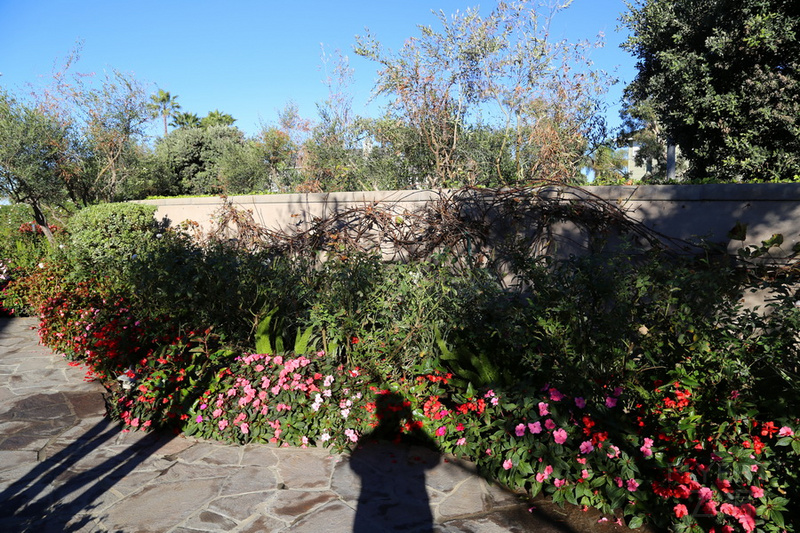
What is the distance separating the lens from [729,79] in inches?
363

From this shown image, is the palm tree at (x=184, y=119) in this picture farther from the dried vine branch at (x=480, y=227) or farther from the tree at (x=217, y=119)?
the dried vine branch at (x=480, y=227)

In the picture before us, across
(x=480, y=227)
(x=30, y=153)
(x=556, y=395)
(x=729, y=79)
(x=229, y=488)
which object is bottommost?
(x=229, y=488)

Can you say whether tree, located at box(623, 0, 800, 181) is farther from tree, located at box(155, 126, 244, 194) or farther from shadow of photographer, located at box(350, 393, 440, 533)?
tree, located at box(155, 126, 244, 194)

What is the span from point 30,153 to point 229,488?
9557 millimetres

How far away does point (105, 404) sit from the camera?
4.38 meters

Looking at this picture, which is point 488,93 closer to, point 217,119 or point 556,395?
point 556,395

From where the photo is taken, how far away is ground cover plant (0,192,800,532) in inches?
101

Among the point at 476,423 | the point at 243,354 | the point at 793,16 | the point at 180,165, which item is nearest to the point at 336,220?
the point at 243,354

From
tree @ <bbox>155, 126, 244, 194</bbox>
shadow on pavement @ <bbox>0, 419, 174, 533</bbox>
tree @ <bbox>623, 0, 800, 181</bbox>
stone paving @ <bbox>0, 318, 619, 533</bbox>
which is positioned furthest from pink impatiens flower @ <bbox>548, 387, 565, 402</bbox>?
tree @ <bbox>155, 126, 244, 194</bbox>

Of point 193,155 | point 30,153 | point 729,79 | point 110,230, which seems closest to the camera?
point 110,230

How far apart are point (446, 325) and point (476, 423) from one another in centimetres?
90

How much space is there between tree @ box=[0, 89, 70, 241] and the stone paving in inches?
294

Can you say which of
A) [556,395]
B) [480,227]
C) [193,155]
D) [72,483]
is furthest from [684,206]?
[193,155]

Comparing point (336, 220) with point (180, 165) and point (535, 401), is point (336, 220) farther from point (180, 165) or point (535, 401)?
point (180, 165)
